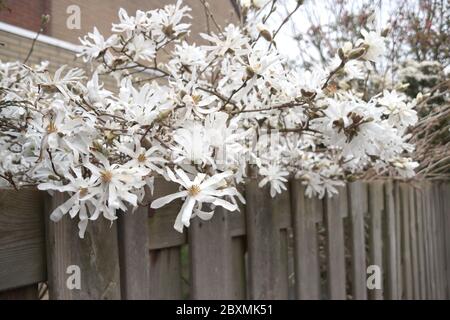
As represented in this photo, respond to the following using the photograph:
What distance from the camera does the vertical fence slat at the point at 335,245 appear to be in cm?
174

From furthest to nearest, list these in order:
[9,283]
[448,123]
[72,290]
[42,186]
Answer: [448,123] → [72,290] → [9,283] → [42,186]

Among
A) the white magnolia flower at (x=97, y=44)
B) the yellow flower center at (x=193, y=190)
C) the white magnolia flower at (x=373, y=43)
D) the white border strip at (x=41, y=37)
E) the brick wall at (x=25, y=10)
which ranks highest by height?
the brick wall at (x=25, y=10)

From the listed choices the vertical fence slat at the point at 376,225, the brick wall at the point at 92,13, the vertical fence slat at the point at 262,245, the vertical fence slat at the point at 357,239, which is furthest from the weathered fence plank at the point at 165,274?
the vertical fence slat at the point at 376,225

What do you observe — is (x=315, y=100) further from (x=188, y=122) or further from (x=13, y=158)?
(x=13, y=158)

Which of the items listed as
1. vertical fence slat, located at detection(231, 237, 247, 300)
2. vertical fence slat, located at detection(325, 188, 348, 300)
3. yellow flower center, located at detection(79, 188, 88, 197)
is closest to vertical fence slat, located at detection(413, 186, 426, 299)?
vertical fence slat, located at detection(325, 188, 348, 300)

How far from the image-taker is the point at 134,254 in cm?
104

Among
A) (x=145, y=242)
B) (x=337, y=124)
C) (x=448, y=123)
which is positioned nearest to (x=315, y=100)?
(x=337, y=124)

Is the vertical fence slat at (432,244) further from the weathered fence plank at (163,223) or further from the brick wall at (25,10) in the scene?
the brick wall at (25,10)

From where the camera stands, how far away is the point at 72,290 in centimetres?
93

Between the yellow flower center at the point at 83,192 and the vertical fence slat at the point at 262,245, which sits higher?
the yellow flower center at the point at 83,192

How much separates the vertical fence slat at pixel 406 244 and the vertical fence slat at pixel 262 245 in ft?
3.42

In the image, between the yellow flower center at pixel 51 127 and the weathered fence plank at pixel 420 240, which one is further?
the weathered fence plank at pixel 420 240

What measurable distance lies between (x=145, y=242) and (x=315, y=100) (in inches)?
19.2

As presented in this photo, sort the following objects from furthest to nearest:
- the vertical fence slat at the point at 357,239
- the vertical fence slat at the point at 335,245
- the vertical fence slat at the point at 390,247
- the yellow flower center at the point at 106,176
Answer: the vertical fence slat at the point at 390,247 < the vertical fence slat at the point at 357,239 < the vertical fence slat at the point at 335,245 < the yellow flower center at the point at 106,176
